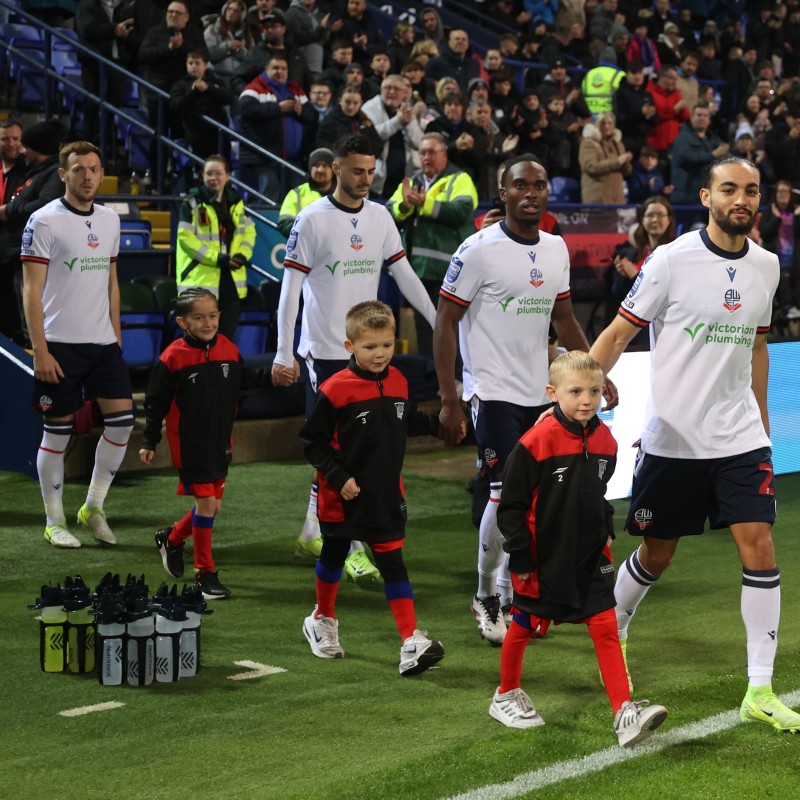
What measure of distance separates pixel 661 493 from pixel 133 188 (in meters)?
10.2

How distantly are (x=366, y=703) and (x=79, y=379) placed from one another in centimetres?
362

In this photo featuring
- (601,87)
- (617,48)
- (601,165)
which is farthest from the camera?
(617,48)

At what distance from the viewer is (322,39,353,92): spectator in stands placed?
15523 mm

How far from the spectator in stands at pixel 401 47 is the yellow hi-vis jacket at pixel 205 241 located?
5.99 metres

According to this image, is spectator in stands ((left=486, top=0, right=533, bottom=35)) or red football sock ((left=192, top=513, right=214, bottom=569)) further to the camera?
spectator in stands ((left=486, top=0, right=533, bottom=35))

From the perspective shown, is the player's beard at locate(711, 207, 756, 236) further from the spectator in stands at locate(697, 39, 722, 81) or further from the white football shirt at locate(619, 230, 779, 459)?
the spectator in stands at locate(697, 39, 722, 81)

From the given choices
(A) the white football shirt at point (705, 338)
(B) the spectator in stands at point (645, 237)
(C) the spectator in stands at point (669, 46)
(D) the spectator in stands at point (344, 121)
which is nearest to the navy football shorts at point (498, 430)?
(A) the white football shirt at point (705, 338)

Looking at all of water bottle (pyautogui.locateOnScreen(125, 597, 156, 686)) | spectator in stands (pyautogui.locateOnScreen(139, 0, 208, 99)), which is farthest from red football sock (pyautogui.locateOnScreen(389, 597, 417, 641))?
spectator in stands (pyautogui.locateOnScreen(139, 0, 208, 99))

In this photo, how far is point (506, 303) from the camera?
21.1ft

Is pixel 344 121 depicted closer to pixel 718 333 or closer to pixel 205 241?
pixel 205 241

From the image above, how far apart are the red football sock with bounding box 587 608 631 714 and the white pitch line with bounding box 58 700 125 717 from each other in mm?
1841

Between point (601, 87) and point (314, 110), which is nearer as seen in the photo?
point (314, 110)

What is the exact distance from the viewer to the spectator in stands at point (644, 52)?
2157 cm

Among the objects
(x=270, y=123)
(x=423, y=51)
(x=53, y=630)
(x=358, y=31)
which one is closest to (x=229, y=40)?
(x=270, y=123)
